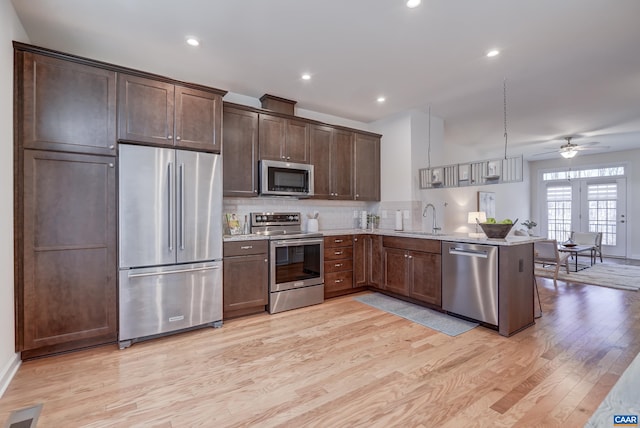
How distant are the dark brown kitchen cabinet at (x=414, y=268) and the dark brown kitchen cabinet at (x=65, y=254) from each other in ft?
10.6

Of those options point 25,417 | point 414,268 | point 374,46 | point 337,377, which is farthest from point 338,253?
point 25,417

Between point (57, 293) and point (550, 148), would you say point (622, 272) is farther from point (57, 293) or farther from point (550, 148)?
point (57, 293)

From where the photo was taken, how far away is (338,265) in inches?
166

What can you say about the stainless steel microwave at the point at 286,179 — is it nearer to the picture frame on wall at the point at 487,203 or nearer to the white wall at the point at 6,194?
the white wall at the point at 6,194

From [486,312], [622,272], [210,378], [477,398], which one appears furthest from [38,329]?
[622,272]

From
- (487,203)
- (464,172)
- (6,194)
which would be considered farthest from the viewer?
(487,203)

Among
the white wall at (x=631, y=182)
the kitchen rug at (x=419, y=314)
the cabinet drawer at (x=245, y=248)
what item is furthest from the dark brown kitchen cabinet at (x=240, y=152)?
the white wall at (x=631, y=182)

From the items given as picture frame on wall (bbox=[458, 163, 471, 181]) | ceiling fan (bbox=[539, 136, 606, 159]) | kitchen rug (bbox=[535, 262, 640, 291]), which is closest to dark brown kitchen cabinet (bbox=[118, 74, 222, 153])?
picture frame on wall (bbox=[458, 163, 471, 181])

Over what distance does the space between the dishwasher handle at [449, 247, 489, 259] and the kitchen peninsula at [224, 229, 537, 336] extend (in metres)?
0.02

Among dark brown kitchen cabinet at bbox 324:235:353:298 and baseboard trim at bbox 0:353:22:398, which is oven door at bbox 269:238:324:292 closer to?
dark brown kitchen cabinet at bbox 324:235:353:298

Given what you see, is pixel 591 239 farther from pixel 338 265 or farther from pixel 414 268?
pixel 338 265

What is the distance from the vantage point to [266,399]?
1972 millimetres

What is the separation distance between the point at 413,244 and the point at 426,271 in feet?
1.23

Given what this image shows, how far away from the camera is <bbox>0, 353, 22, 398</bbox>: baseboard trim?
6.71 feet
